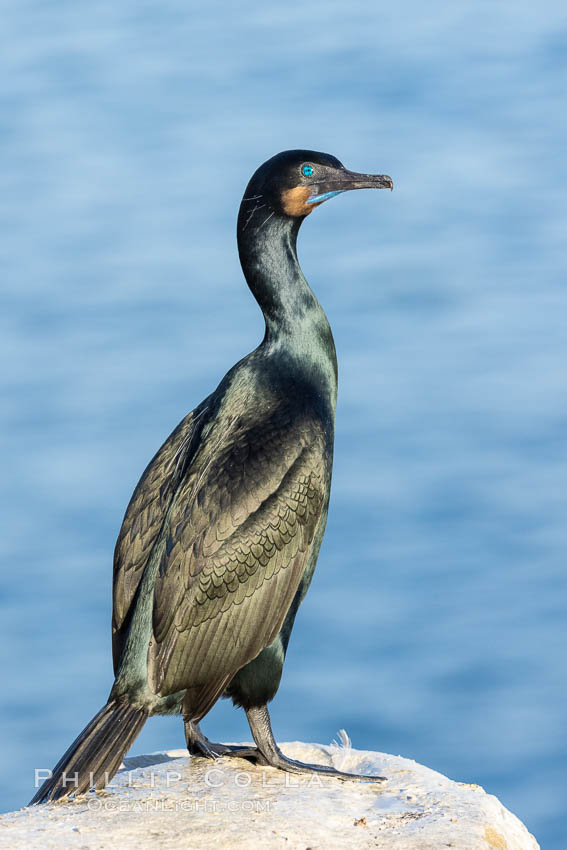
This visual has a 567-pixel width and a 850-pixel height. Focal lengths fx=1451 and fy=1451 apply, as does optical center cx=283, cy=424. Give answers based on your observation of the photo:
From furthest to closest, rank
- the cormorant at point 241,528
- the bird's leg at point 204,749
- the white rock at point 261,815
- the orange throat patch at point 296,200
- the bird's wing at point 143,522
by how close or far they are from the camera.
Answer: the orange throat patch at point 296,200
the bird's leg at point 204,749
the bird's wing at point 143,522
the cormorant at point 241,528
the white rock at point 261,815

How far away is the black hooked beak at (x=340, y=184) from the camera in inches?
229

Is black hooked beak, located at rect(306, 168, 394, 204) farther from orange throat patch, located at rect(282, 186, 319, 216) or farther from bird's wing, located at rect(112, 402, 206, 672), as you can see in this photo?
bird's wing, located at rect(112, 402, 206, 672)

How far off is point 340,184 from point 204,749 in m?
2.31

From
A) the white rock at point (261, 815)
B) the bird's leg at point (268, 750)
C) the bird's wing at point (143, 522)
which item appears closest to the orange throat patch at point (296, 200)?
the bird's wing at point (143, 522)

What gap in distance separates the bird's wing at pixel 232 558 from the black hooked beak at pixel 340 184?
0.97 m

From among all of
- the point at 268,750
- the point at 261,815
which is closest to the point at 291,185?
the point at 268,750

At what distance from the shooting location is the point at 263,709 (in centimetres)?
557

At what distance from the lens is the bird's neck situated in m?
5.80

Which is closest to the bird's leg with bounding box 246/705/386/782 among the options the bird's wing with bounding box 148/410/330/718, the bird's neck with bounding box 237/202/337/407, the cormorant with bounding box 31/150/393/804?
the cormorant with bounding box 31/150/393/804

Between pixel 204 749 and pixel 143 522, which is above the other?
pixel 143 522

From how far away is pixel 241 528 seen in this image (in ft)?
17.5

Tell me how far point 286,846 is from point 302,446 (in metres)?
1.52

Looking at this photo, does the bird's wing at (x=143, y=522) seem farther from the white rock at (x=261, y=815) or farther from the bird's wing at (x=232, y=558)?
the white rock at (x=261, y=815)

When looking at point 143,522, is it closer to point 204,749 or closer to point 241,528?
point 241,528
